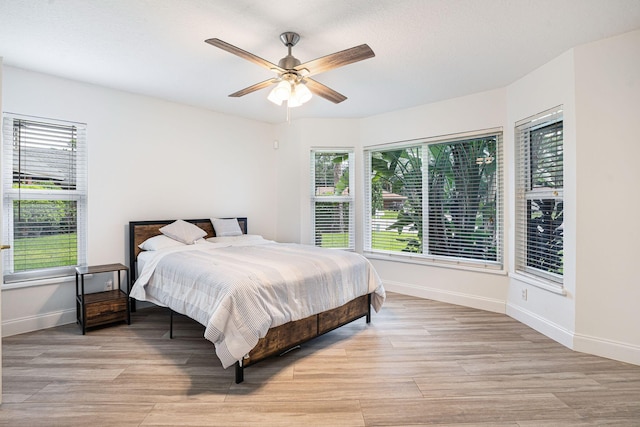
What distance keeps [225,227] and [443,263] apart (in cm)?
292

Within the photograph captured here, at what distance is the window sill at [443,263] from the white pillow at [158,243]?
2.66 metres

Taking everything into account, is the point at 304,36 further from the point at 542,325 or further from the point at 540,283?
the point at 542,325

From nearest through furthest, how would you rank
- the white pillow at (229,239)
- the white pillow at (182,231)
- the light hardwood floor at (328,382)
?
the light hardwood floor at (328,382) → the white pillow at (182,231) → the white pillow at (229,239)

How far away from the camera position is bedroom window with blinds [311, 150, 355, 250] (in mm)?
4898

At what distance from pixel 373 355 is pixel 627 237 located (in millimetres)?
2241

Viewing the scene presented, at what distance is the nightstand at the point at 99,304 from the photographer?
10.1ft

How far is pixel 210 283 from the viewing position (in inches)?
94.3

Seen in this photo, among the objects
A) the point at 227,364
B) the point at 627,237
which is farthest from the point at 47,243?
the point at 627,237

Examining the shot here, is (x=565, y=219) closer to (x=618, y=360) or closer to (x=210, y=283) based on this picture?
(x=618, y=360)

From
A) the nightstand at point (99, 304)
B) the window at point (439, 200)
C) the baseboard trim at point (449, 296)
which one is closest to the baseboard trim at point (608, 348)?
the baseboard trim at point (449, 296)

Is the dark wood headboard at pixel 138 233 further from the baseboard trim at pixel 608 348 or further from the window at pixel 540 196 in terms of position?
the baseboard trim at pixel 608 348

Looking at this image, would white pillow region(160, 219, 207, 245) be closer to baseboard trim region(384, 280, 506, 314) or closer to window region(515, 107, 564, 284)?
baseboard trim region(384, 280, 506, 314)

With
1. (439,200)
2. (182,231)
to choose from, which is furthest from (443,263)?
(182,231)

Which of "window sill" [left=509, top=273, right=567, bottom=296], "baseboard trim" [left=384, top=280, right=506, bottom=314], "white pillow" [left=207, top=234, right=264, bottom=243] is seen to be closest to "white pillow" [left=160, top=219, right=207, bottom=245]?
"white pillow" [left=207, top=234, right=264, bottom=243]
